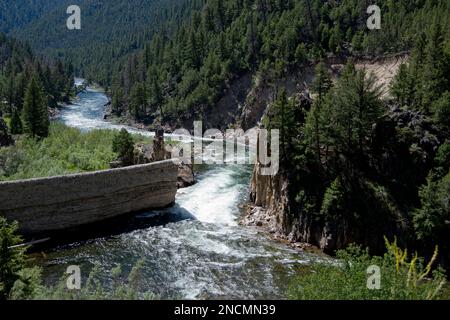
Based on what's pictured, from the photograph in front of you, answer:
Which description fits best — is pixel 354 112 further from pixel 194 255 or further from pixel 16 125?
pixel 16 125

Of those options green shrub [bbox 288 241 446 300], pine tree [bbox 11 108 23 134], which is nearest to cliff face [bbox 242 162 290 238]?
green shrub [bbox 288 241 446 300]

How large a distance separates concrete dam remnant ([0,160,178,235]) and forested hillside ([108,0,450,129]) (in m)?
58.0

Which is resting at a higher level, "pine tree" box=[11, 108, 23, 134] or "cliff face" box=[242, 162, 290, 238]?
"pine tree" box=[11, 108, 23, 134]

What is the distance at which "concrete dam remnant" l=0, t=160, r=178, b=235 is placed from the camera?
36938 mm

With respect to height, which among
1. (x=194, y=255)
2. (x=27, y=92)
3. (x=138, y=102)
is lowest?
(x=194, y=255)

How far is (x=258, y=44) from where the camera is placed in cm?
10831

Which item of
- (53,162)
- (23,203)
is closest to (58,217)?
(23,203)

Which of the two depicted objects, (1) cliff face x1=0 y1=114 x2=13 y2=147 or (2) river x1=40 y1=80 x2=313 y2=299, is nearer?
(2) river x1=40 y1=80 x2=313 y2=299

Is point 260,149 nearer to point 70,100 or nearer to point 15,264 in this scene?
point 15,264

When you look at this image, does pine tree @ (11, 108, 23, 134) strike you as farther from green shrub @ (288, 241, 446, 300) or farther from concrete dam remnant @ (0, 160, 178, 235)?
green shrub @ (288, 241, 446, 300)

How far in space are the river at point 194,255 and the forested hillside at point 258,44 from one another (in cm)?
5878

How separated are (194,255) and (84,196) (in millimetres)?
11910

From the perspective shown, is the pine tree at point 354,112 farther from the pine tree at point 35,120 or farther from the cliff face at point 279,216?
the pine tree at point 35,120

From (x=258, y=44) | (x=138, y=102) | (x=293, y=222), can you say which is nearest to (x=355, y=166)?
(x=293, y=222)
